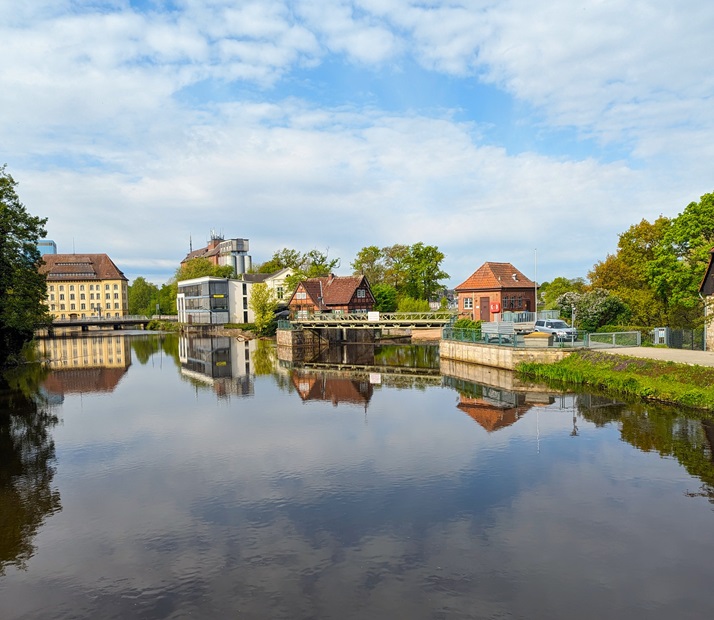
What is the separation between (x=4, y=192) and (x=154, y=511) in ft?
114

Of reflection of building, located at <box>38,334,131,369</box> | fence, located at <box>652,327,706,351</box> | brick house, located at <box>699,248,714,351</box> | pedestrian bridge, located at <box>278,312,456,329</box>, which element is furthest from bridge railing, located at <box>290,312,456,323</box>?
brick house, located at <box>699,248,714,351</box>

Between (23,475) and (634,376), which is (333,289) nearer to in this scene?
(634,376)

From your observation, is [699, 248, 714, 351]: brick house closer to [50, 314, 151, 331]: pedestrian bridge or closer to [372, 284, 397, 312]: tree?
[372, 284, 397, 312]: tree

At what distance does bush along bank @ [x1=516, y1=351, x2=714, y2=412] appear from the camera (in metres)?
24.4

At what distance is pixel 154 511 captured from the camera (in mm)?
14844

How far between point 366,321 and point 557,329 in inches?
901

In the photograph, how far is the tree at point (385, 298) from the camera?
8375 centimetres

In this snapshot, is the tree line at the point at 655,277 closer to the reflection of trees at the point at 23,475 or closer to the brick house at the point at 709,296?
the brick house at the point at 709,296

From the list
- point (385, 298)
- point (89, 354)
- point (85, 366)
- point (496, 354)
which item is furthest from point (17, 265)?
point (385, 298)

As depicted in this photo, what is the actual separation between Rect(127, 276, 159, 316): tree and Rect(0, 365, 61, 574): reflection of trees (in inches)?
4198

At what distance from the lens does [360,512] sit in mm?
14398

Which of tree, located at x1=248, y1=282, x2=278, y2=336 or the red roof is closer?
the red roof

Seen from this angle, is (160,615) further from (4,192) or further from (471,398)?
(4,192)

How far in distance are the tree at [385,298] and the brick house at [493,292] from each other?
64.4 ft
